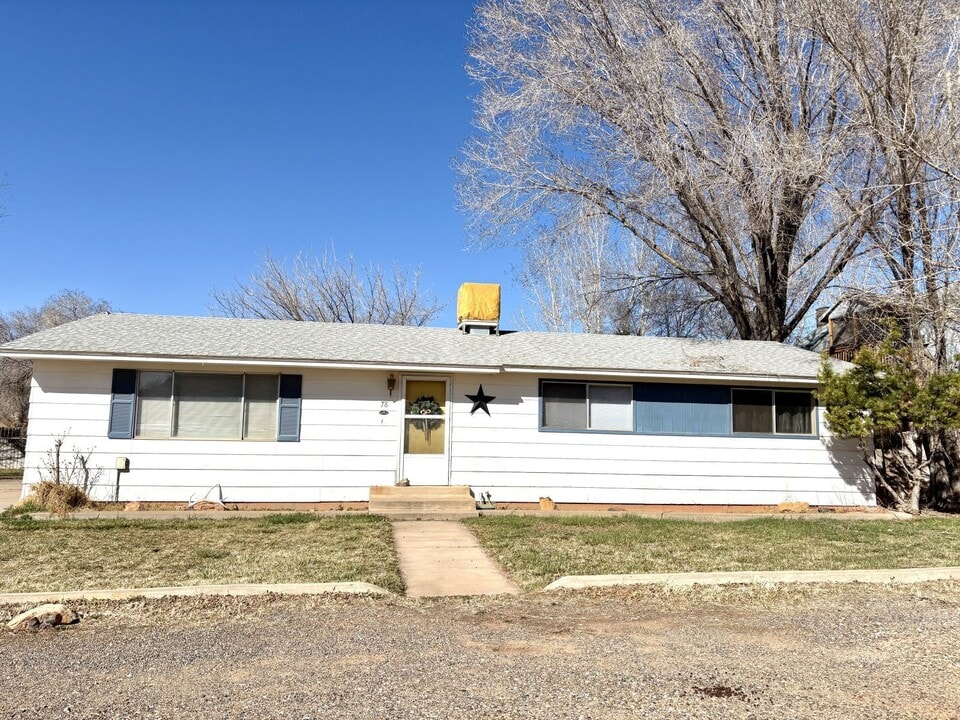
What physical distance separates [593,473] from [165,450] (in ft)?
22.3

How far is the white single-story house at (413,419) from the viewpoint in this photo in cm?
1159

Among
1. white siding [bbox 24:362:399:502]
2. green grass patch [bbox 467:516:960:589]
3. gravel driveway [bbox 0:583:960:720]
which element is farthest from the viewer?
white siding [bbox 24:362:399:502]

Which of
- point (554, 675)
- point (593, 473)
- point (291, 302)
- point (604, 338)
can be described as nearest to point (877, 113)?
point (604, 338)

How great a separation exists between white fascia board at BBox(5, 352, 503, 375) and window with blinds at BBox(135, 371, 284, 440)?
35 cm

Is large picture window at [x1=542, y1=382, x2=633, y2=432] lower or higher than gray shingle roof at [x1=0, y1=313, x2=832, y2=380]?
lower

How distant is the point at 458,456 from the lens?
489 inches

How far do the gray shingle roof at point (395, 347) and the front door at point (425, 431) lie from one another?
56cm

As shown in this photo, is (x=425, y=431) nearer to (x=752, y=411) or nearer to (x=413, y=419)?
(x=413, y=419)

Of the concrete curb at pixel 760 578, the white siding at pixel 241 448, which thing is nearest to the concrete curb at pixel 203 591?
the concrete curb at pixel 760 578

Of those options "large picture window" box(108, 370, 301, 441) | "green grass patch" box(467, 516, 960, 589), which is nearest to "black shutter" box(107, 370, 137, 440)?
"large picture window" box(108, 370, 301, 441)

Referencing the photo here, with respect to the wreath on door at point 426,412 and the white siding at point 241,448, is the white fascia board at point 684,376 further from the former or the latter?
the white siding at point 241,448

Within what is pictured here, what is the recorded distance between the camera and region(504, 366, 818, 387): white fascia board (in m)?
12.4

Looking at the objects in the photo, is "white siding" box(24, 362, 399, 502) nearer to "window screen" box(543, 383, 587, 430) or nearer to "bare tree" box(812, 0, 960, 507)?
"window screen" box(543, 383, 587, 430)

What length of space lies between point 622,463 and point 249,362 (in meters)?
6.22
